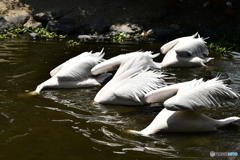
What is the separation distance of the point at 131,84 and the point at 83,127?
945 millimetres

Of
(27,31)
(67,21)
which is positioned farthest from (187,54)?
(67,21)

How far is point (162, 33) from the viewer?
38.2 ft

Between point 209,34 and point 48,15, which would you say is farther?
point 48,15

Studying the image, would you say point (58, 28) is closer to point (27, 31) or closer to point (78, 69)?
point (27, 31)

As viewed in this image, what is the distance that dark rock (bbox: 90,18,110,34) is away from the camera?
12109 mm

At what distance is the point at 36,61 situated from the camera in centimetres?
765

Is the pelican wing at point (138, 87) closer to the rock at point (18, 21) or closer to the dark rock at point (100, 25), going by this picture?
the dark rock at point (100, 25)

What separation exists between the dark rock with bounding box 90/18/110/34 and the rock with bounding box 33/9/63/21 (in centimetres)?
162

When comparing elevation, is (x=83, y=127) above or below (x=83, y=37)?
below

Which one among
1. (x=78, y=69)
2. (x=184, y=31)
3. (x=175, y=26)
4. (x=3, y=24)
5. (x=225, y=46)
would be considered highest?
(x=3, y=24)

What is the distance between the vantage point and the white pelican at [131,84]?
15.5 ft

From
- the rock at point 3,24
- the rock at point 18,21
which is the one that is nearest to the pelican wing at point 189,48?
the rock at point 3,24

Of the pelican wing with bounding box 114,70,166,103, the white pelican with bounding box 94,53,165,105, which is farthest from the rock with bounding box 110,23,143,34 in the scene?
the pelican wing with bounding box 114,70,166,103

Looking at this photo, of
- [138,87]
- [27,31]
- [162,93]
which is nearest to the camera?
[162,93]
